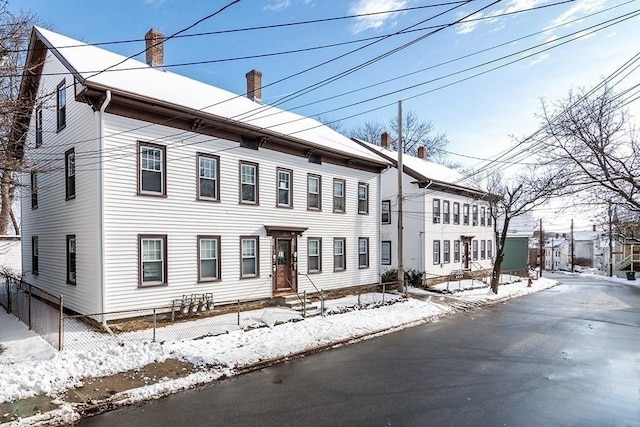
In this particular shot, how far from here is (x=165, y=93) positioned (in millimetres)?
13047

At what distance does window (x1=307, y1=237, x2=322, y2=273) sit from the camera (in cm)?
1684

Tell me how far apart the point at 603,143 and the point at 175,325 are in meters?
12.0

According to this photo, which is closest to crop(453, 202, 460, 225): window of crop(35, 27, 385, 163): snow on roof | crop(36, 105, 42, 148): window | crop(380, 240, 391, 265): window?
crop(380, 240, 391, 265): window

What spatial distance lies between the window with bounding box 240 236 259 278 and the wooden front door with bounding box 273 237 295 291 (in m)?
0.98

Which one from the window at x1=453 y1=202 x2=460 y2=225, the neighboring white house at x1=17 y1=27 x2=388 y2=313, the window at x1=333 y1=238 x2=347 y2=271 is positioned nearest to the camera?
the neighboring white house at x1=17 y1=27 x2=388 y2=313

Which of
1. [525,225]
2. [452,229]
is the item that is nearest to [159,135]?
[452,229]

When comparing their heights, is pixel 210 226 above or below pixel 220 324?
above

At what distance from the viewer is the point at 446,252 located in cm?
2659

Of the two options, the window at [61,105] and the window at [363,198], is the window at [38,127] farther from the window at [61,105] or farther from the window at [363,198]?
the window at [363,198]

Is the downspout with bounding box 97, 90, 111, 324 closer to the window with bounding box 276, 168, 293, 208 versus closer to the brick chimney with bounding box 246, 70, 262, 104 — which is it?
the window with bounding box 276, 168, 293, 208

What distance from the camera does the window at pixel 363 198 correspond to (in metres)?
19.5

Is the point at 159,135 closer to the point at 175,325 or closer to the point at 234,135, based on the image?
the point at 234,135

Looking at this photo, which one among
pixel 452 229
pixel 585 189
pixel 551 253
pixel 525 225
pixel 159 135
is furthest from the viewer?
pixel 551 253

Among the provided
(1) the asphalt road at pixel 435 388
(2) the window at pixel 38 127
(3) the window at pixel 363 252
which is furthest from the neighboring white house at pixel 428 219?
(2) the window at pixel 38 127
